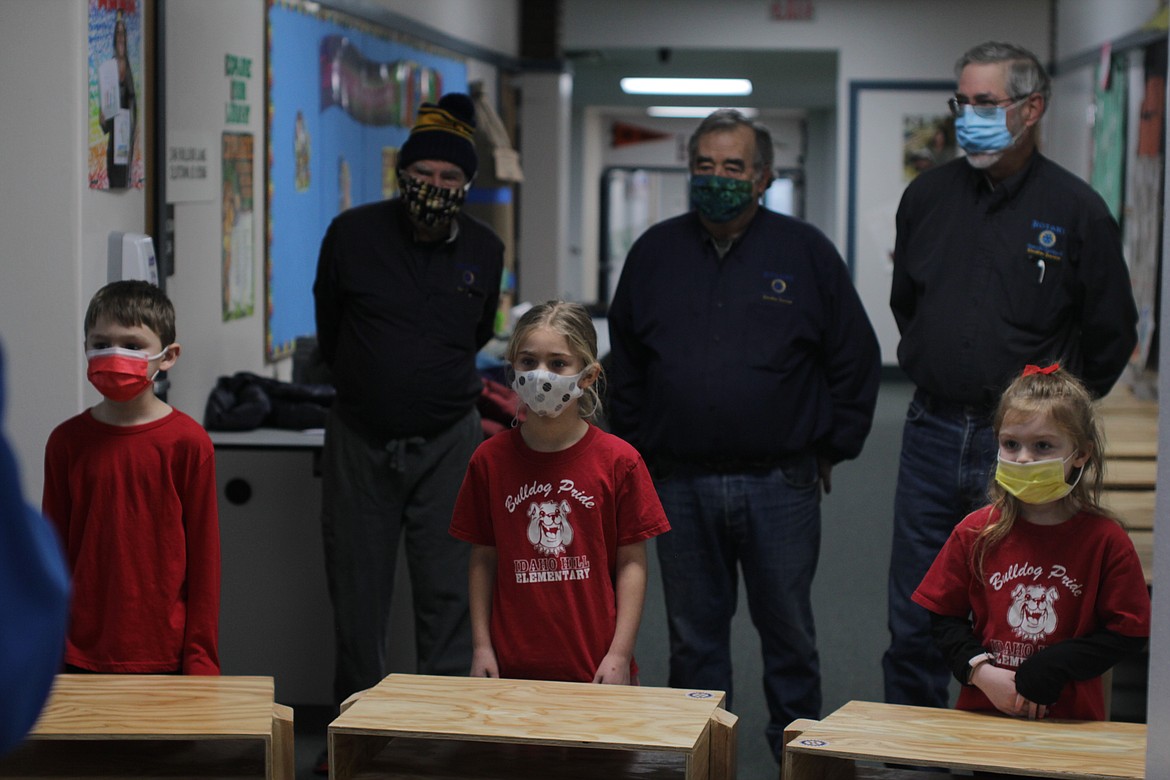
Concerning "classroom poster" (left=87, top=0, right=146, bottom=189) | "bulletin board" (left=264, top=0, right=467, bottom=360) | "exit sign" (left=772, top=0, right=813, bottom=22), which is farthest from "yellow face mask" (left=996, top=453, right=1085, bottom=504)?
"exit sign" (left=772, top=0, right=813, bottom=22)

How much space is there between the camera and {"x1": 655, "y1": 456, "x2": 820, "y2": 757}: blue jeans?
3.20 metres

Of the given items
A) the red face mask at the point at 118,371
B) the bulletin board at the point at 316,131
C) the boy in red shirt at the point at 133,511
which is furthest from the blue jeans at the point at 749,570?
the bulletin board at the point at 316,131

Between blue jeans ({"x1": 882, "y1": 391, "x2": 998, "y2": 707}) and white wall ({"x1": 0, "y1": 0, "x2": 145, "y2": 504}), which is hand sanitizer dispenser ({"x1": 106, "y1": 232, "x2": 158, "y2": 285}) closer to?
white wall ({"x1": 0, "y1": 0, "x2": 145, "y2": 504})

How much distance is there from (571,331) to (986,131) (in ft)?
3.53

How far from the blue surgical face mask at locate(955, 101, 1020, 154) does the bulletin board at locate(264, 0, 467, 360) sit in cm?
263

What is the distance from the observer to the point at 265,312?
4930 millimetres

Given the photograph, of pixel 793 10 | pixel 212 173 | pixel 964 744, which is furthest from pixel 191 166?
pixel 793 10

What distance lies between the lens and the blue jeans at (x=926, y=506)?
3.08 m

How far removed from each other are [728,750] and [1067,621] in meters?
0.62

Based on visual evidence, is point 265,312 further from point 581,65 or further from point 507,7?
point 581,65

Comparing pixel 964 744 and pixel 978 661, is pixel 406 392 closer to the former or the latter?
pixel 978 661

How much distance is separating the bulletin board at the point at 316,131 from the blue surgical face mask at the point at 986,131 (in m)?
2.63

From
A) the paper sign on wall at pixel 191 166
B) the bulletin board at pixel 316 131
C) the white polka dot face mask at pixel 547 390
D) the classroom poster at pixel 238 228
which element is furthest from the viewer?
the bulletin board at pixel 316 131

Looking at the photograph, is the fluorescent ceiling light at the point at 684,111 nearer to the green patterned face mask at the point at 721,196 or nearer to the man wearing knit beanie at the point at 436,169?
the man wearing knit beanie at the point at 436,169
